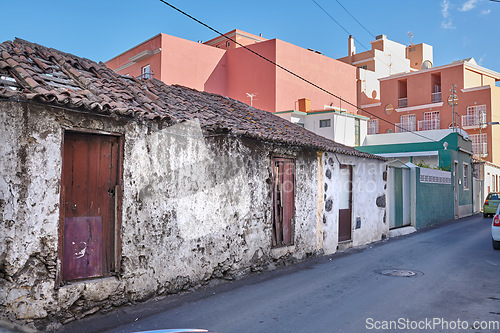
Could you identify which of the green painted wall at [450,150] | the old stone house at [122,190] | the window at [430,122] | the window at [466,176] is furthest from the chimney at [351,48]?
the old stone house at [122,190]

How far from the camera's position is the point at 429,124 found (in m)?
39.7

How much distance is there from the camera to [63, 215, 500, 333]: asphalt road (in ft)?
17.3

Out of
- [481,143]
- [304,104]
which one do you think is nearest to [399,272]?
[304,104]

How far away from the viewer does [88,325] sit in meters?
5.32

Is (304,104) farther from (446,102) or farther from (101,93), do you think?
(101,93)

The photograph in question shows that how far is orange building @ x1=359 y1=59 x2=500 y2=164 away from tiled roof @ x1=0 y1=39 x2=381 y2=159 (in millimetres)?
28571

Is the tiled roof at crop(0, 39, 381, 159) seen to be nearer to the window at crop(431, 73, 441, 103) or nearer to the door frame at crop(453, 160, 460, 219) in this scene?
the door frame at crop(453, 160, 460, 219)

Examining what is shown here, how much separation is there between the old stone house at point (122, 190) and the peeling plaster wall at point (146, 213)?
2 centimetres

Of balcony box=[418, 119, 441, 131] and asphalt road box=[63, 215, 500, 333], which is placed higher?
balcony box=[418, 119, 441, 131]

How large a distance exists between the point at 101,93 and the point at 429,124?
3903 cm

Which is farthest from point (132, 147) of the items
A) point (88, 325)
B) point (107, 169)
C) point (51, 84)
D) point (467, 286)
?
point (467, 286)

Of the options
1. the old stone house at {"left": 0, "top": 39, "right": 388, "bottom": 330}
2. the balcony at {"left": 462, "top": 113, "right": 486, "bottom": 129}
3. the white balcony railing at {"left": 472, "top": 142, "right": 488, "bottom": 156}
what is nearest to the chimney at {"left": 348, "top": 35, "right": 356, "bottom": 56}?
the balcony at {"left": 462, "top": 113, "right": 486, "bottom": 129}

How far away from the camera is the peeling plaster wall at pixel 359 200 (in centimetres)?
1130

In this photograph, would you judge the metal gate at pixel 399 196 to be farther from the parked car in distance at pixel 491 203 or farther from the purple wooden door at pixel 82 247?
the purple wooden door at pixel 82 247
